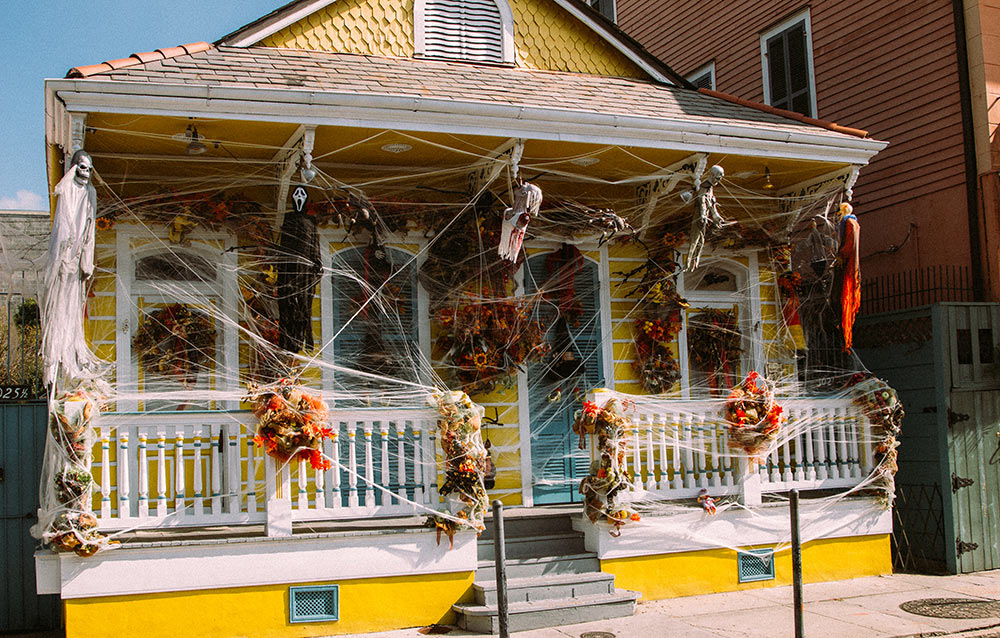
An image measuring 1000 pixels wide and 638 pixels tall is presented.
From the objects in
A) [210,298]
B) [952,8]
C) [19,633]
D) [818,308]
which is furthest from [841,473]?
[19,633]

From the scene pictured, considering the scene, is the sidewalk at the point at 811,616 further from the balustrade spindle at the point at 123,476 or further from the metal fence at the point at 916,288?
the metal fence at the point at 916,288

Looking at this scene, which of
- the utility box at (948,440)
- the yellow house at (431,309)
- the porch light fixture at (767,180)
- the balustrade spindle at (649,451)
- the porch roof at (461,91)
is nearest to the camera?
the yellow house at (431,309)

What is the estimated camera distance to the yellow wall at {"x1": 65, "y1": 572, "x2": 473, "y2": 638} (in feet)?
23.7

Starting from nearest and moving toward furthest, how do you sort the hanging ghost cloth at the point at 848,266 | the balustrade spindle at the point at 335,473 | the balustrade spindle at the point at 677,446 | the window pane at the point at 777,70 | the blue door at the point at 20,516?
the balustrade spindle at the point at 335,473 < the blue door at the point at 20,516 < the balustrade spindle at the point at 677,446 < the hanging ghost cloth at the point at 848,266 < the window pane at the point at 777,70

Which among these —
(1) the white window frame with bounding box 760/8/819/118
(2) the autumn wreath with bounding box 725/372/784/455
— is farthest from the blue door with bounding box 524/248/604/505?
(1) the white window frame with bounding box 760/8/819/118

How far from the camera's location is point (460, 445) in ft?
26.4

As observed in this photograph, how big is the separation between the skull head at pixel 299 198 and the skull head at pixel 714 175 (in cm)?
411

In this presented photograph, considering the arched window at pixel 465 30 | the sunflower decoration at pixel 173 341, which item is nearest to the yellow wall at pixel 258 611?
the sunflower decoration at pixel 173 341

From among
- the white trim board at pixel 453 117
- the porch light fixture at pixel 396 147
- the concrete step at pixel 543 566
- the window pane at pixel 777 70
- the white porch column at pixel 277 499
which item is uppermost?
the window pane at pixel 777 70

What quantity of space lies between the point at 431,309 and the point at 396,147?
5.74ft

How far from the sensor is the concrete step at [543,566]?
831 centimetres

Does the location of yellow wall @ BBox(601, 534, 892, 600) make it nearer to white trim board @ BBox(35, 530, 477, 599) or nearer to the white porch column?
white trim board @ BBox(35, 530, 477, 599)

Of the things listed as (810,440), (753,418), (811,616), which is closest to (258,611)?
(811,616)

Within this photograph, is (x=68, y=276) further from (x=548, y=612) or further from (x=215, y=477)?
(x=548, y=612)
